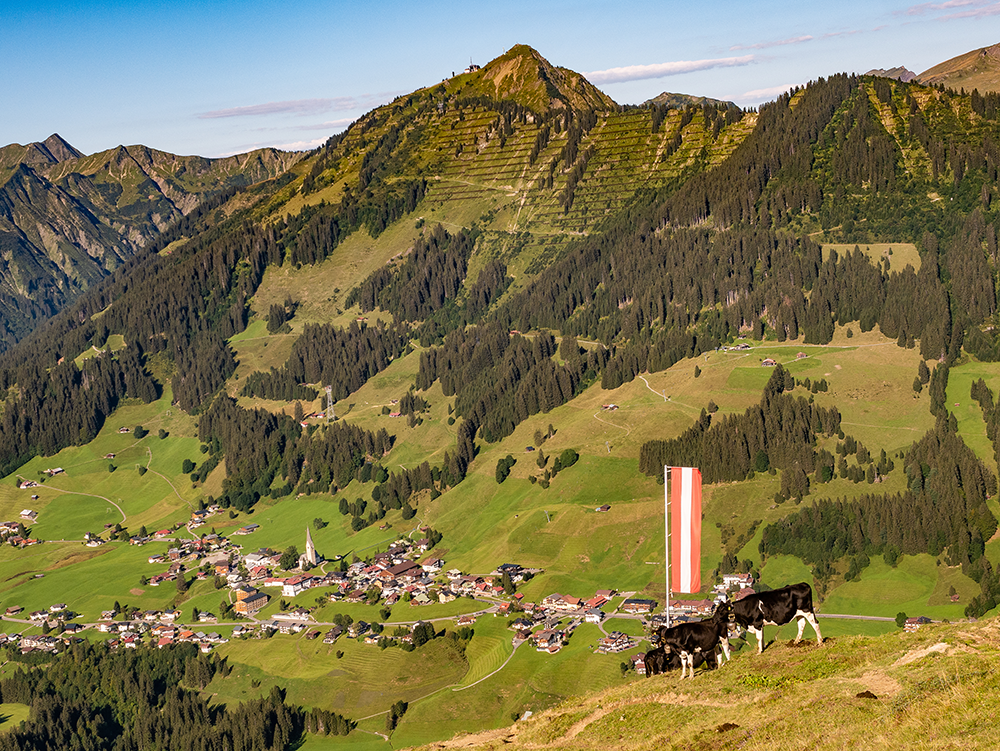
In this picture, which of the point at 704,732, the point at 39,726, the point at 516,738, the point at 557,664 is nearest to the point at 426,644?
the point at 557,664

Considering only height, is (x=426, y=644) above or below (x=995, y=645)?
below

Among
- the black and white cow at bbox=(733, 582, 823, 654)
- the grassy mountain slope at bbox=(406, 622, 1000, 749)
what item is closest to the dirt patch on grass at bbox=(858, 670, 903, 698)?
the grassy mountain slope at bbox=(406, 622, 1000, 749)

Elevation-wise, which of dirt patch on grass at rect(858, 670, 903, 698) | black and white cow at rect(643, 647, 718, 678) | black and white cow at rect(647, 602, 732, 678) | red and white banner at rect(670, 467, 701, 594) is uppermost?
red and white banner at rect(670, 467, 701, 594)

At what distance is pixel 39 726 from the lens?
200 meters

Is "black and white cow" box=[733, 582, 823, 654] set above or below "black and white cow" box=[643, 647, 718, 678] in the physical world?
above

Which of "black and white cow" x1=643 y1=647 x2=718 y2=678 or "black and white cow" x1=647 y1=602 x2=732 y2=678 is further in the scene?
"black and white cow" x1=643 y1=647 x2=718 y2=678

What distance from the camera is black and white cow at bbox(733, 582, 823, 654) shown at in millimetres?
54031

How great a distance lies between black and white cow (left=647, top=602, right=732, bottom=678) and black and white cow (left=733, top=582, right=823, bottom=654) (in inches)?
37.4

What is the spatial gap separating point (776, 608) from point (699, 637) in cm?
535

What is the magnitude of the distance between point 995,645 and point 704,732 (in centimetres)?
1520

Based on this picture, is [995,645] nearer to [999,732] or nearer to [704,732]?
[999,732]

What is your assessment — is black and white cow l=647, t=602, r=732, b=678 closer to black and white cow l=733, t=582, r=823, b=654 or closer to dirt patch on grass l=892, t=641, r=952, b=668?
black and white cow l=733, t=582, r=823, b=654

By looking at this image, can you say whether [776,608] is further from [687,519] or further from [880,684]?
[687,519]

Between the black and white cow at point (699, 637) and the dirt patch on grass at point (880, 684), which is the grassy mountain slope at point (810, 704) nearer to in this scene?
the dirt patch on grass at point (880, 684)
